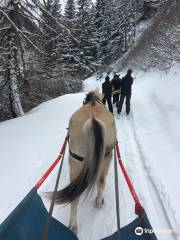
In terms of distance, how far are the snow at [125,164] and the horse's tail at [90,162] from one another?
27 cm

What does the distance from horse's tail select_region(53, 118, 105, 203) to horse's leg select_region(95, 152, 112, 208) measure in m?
0.32

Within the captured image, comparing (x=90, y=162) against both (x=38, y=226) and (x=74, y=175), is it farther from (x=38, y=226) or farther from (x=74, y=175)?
(x=38, y=226)

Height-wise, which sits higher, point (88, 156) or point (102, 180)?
point (88, 156)

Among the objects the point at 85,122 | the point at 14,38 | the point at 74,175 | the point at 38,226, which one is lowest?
the point at 38,226

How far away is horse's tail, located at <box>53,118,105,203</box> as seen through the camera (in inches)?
114

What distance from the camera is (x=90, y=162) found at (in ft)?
9.53

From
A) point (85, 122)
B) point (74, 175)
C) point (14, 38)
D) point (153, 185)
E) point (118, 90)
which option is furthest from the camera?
point (118, 90)

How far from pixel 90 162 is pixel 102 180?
80 cm

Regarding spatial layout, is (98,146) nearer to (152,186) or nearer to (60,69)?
(152,186)

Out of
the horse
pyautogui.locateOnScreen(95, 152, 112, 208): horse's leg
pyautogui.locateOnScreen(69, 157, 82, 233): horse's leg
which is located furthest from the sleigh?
pyautogui.locateOnScreen(95, 152, 112, 208): horse's leg

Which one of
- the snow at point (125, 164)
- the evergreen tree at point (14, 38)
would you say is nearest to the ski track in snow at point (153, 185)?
the snow at point (125, 164)

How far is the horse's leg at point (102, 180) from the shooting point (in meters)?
3.43

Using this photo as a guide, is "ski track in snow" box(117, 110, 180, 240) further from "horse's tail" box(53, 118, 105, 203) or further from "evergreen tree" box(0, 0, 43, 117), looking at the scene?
"evergreen tree" box(0, 0, 43, 117)

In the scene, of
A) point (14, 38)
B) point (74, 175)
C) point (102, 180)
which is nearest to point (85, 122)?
point (74, 175)
